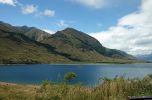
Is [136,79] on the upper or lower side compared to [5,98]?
upper

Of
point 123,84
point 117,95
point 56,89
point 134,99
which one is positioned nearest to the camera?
point 134,99

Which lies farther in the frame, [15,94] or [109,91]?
[15,94]

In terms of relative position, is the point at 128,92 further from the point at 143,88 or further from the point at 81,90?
the point at 81,90

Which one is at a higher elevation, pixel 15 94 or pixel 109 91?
pixel 109 91

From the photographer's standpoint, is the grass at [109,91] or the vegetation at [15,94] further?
the vegetation at [15,94]

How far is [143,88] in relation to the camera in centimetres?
Result: 1877

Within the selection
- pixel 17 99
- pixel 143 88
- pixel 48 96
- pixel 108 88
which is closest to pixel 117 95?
pixel 108 88

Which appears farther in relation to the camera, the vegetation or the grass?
the vegetation

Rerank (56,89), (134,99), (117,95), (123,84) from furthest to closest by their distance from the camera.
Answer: (56,89), (123,84), (117,95), (134,99)

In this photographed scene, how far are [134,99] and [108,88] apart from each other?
8.41 metres

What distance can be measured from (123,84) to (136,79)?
2.10 metres

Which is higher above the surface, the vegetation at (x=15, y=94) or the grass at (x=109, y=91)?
the grass at (x=109, y=91)

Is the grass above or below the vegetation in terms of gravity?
above

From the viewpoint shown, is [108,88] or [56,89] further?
[56,89]
